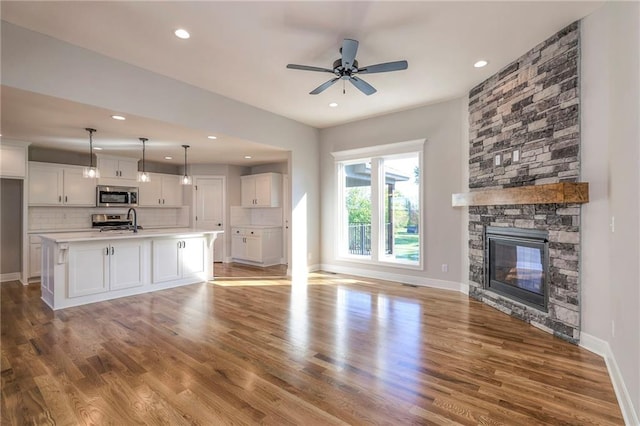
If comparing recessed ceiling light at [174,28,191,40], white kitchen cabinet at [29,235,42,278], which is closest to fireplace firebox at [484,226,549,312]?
recessed ceiling light at [174,28,191,40]

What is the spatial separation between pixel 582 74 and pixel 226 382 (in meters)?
4.18

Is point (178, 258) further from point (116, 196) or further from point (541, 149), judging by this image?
point (541, 149)

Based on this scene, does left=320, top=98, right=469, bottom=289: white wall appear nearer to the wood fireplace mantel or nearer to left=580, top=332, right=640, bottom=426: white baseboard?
the wood fireplace mantel

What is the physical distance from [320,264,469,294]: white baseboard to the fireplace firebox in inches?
27.6

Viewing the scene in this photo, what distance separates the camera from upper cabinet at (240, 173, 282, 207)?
25.0ft

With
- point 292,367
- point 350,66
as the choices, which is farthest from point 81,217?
point 350,66

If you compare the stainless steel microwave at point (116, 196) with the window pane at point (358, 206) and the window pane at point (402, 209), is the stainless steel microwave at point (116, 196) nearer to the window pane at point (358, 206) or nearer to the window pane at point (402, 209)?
the window pane at point (358, 206)

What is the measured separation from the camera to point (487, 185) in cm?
426

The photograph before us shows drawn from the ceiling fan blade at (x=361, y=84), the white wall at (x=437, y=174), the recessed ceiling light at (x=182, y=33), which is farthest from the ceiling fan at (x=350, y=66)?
the white wall at (x=437, y=174)

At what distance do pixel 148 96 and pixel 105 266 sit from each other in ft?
8.11

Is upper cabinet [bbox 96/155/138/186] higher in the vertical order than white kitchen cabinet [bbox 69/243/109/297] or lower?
higher

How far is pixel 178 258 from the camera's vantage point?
5.29 m

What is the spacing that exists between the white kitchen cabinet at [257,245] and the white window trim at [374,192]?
5.97 feet

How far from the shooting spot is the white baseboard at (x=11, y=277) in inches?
222
